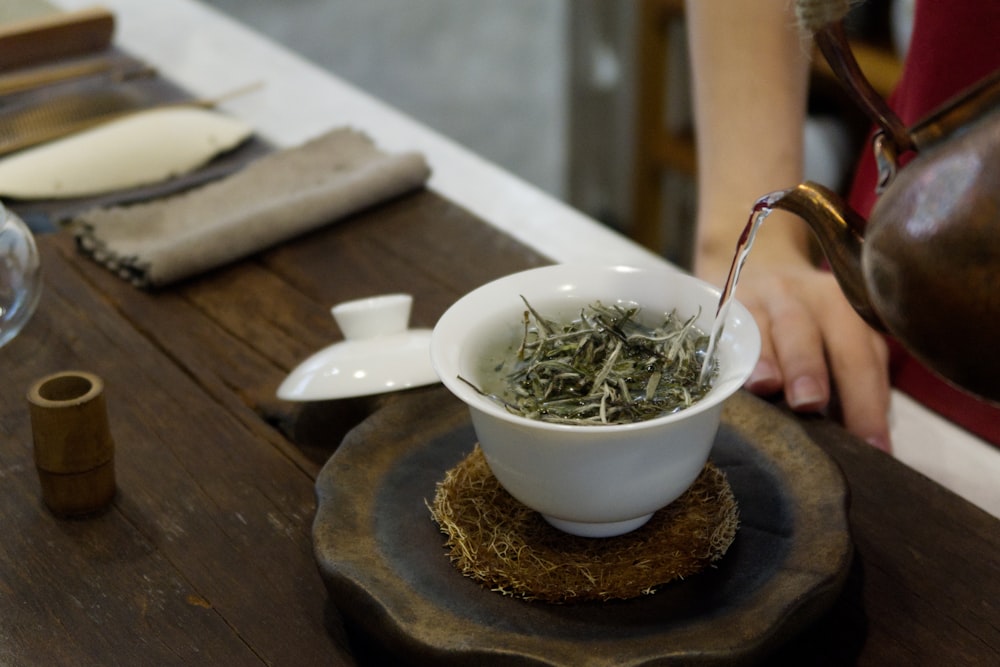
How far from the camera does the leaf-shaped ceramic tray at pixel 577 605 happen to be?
684 mm

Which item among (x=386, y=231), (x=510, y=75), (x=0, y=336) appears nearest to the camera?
(x=0, y=336)

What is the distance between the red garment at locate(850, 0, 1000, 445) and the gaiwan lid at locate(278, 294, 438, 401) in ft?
1.73

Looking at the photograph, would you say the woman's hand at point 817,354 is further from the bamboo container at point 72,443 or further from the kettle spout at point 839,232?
the bamboo container at point 72,443

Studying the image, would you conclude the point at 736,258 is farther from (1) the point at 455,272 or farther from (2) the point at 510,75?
(2) the point at 510,75

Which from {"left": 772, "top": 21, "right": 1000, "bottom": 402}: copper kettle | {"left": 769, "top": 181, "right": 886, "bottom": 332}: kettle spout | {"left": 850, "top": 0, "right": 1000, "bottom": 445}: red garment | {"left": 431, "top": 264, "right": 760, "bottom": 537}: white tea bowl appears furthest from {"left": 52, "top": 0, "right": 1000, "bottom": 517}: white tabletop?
{"left": 772, "top": 21, "right": 1000, "bottom": 402}: copper kettle

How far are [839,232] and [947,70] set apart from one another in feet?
1.74

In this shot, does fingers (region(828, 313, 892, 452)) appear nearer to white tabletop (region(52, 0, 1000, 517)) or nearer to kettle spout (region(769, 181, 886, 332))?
white tabletop (region(52, 0, 1000, 517))

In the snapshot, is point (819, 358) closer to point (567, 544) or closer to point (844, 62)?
point (567, 544)

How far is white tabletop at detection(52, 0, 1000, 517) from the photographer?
1.06m

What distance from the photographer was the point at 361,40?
4090mm

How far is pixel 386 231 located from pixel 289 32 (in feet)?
9.77

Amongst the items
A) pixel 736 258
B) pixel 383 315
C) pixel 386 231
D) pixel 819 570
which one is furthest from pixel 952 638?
pixel 386 231

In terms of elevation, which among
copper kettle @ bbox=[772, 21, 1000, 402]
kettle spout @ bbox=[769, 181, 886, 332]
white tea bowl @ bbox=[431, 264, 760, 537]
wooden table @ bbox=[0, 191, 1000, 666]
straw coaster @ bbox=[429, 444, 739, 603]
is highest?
copper kettle @ bbox=[772, 21, 1000, 402]

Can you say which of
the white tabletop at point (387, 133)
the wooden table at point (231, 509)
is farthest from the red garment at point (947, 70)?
the wooden table at point (231, 509)
